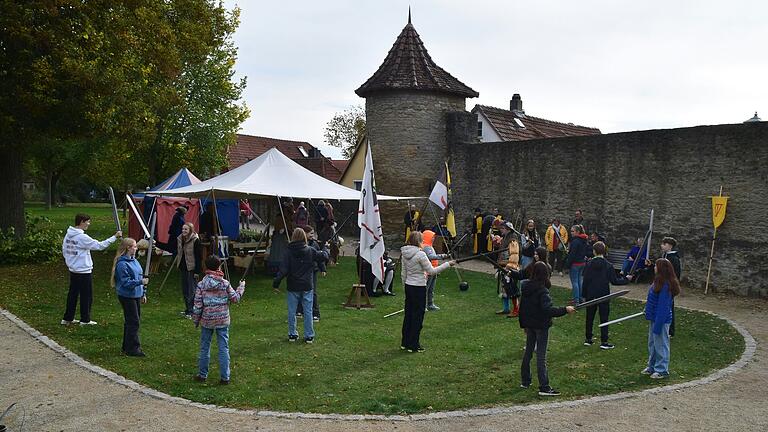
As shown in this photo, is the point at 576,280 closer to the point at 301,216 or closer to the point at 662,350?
the point at 662,350

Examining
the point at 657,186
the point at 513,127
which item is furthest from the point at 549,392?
the point at 513,127

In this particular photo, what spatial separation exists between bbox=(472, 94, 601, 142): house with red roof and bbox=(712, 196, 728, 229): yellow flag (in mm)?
14164

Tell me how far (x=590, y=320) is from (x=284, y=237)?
7524mm

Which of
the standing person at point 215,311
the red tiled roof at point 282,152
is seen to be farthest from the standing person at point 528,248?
the red tiled roof at point 282,152

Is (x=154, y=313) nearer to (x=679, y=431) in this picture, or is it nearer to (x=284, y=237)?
(x=284, y=237)

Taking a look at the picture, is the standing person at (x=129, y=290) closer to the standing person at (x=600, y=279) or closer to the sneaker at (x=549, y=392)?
the sneaker at (x=549, y=392)

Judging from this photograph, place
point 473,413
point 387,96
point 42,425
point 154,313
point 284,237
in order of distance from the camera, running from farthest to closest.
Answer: point 387,96
point 284,237
point 154,313
point 473,413
point 42,425

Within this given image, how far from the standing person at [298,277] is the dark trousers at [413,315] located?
139 cm

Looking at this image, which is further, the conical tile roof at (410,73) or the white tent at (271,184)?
the conical tile roof at (410,73)

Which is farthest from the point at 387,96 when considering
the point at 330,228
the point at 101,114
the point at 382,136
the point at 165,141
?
the point at 165,141

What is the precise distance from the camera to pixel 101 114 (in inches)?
594

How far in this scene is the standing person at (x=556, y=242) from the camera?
16.8 metres

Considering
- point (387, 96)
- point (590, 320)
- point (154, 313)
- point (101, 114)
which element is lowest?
point (154, 313)

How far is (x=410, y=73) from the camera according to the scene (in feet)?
71.4
